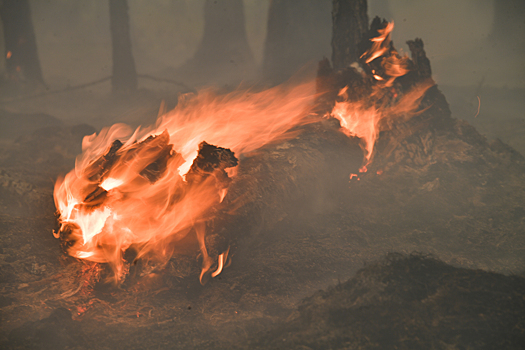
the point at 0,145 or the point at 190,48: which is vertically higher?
the point at 190,48

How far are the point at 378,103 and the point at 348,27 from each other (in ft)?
6.55

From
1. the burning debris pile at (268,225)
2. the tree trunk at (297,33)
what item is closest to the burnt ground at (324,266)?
the burning debris pile at (268,225)

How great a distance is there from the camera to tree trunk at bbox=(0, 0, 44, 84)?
1627 centimetres

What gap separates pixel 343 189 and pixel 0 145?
996 cm

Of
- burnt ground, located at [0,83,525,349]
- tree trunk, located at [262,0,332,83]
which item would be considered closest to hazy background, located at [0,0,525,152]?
tree trunk, located at [262,0,332,83]

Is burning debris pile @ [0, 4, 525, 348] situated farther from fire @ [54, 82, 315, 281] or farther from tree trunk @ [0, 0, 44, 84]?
tree trunk @ [0, 0, 44, 84]

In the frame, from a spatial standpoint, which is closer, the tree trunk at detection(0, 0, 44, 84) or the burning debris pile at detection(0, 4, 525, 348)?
the burning debris pile at detection(0, 4, 525, 348)

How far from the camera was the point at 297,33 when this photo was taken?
19062 millimetres

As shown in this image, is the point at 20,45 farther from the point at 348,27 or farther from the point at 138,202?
the point at 138,202

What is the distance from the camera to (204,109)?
5.70 m

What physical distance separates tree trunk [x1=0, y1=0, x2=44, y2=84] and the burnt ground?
12816 millimetres

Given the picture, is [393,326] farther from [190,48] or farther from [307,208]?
[190,48]

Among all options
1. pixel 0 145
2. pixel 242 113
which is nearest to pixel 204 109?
pixel 242 113

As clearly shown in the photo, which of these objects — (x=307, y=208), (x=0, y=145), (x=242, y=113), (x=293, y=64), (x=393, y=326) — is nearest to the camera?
(x=393, y=326)
